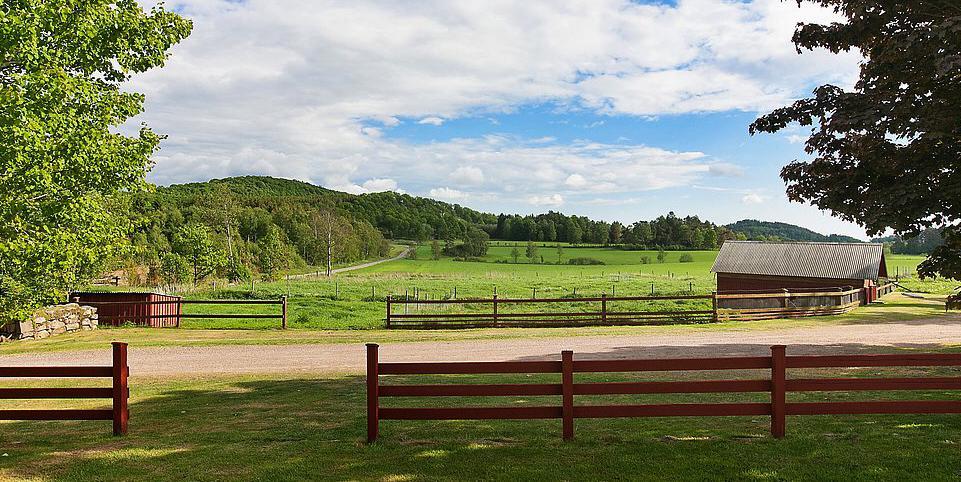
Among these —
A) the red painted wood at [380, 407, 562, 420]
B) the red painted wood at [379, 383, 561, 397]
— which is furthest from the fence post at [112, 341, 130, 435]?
the red painted wood at [380, 407, 562, 420]

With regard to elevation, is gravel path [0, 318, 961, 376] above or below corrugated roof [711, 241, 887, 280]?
below

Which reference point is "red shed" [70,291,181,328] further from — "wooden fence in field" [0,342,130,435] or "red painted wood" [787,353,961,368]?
"red painted wood" [787,353,961,368]

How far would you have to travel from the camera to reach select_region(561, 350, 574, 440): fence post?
7777 millimetres

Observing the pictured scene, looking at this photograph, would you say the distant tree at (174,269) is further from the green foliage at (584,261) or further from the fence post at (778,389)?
the green foliage at (584,261)

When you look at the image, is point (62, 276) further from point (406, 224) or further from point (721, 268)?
point (406, 224)

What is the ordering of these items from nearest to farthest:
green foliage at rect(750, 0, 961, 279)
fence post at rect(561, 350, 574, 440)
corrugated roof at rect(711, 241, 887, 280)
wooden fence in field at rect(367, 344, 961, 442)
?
wooden fence in field at rect(367, 344, 961, 442), fence post at rect(561, 350, 574, 440), green foliage at rect(750, 0, 961, 279), corrugated roof at rect(711, 241, 887, 280)

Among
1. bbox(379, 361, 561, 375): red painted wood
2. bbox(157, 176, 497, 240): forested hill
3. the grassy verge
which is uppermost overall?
bbox(157, 176, 497, 240): forested hill

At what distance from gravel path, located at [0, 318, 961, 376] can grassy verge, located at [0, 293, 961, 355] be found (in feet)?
3.43

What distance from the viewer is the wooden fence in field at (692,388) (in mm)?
7566

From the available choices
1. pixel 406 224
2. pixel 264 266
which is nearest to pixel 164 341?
pixel 264 266

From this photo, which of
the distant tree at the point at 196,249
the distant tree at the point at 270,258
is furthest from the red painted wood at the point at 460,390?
the distant tree at the point at 270,258

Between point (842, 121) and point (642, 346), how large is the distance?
1058 centimetres

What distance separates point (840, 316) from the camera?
93.4ft

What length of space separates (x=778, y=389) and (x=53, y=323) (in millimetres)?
24400
